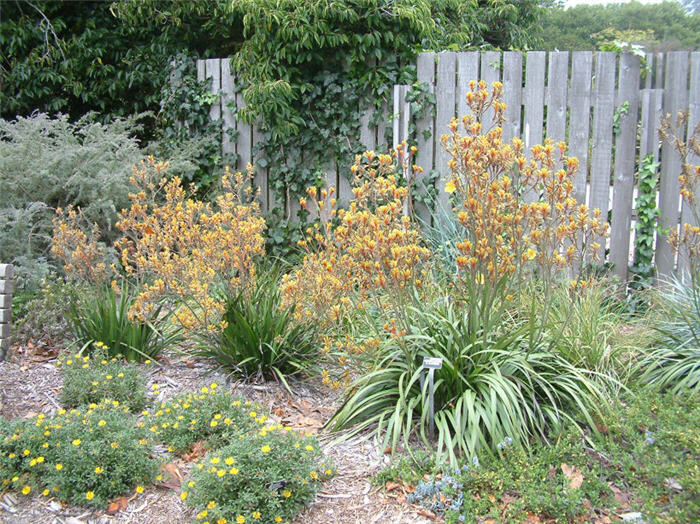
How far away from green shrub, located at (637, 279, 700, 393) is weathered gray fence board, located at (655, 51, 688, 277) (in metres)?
1.19

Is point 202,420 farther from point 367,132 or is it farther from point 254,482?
point 367,132

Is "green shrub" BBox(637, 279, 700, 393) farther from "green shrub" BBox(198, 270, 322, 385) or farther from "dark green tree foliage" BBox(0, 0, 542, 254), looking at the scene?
"dark green tree foliage" BBox(0, 0, 542, 254)

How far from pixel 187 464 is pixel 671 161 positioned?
4.24m

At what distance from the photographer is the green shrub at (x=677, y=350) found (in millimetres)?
3340

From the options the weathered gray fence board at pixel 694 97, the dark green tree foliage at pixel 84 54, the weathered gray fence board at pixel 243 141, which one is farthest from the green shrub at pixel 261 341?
the dark green tree foliage at pixel 84 54

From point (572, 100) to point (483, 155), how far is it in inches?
108

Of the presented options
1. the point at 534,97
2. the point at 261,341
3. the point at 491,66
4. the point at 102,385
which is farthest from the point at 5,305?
the point at 534,97

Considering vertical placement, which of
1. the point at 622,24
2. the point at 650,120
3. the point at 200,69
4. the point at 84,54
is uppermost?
the point at 622,24

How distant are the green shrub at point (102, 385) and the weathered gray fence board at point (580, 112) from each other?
3.63m

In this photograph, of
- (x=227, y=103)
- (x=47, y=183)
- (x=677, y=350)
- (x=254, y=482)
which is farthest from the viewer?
(x=227, y=103)

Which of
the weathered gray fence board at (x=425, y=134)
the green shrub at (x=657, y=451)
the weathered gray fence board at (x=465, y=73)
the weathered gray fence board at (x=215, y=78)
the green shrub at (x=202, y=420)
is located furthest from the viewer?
the weathered gray fence board at (x=215, y=78)

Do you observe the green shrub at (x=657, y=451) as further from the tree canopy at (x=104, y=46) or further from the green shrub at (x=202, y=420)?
the tree canopy at (x=104, y=46)

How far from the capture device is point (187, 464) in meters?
3.02

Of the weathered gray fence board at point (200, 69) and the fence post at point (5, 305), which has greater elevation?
the weathered gray fence board at point (200, 69)
